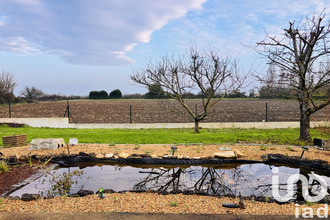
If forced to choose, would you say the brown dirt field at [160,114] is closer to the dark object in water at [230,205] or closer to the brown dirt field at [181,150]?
the brown dirt field at [181,150]

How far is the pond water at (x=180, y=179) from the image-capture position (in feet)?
18.1

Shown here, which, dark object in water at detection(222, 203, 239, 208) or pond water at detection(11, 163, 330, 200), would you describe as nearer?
dark object in water at detection(222, 203, 239, 208)

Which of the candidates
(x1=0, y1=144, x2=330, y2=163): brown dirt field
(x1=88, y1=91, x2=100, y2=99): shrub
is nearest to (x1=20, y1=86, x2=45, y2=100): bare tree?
(x1=88, y1=91, x2=100, y2=99): shrub

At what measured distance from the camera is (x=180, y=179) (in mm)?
6195

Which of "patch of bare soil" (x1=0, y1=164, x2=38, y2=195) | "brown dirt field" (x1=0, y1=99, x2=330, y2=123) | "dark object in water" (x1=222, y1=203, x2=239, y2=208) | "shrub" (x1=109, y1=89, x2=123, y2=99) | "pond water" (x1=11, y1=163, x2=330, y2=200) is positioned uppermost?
"shrub" (x1=109, y1=89, x2=123, y2=99)

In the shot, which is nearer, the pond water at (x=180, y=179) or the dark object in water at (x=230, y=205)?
the dark object in water at (x=230, y=205)

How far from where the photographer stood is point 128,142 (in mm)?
10273

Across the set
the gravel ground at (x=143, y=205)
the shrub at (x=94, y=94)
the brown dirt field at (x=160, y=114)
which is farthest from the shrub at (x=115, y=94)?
the gravel ground at (x=143, y=205)

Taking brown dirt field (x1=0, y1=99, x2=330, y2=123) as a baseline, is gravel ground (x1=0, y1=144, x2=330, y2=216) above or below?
below

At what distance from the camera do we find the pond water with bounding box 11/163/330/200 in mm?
5527

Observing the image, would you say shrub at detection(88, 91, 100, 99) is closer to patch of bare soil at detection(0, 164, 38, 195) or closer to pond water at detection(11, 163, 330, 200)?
patch of bare soil at detection(0, 164, 38, 195)

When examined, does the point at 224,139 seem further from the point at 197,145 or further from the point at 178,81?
the point at 178,81

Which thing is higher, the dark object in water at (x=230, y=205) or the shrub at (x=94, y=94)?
the shrub at (x=94, y=94)

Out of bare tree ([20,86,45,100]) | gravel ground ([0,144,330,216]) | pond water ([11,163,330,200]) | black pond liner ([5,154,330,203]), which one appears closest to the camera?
gravel ground ([0,144,330,216])
